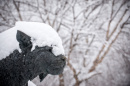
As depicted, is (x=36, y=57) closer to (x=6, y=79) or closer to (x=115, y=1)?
(x=6, y=79)

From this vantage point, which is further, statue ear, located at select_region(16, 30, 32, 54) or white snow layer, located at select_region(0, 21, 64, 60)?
white snow layer, located at select_region(0, 21, 64, 60)

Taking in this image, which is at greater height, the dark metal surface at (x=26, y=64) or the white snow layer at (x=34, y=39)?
the white snow layer at (x=34, y=39)

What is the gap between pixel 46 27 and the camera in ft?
4.52

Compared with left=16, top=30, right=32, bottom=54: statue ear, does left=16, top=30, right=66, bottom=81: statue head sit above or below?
below

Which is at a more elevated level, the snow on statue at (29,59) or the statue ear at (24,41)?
the statue ear at (24,41)

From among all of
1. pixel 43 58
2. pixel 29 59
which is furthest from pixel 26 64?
pixel 43 58

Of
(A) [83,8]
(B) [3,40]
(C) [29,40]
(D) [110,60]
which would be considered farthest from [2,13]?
(D) [110,60]

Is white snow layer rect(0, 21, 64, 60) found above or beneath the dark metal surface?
above

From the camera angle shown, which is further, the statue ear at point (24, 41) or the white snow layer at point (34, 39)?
the white snow layer at point (34, 39)

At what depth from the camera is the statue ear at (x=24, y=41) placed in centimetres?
108

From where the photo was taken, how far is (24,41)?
111 cm

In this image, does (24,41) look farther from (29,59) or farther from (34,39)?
(29,59)

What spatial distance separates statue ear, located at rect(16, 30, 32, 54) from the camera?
108 centimetres

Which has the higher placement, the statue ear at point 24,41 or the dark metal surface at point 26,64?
the statue ear at point 24,41
